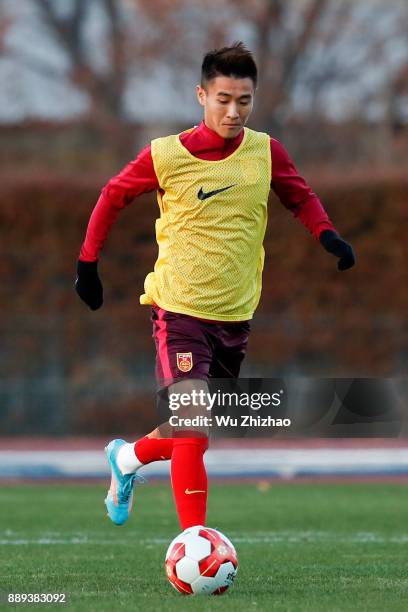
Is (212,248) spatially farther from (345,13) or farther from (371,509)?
(345,13)

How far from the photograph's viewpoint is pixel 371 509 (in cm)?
1023

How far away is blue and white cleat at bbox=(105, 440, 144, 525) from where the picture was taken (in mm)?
6297

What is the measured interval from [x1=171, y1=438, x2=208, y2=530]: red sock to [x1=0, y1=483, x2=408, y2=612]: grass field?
12.4 inches

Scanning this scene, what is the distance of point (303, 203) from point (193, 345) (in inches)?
34.5

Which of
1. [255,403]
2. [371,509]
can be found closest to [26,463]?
[371,509]

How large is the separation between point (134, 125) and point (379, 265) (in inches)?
313

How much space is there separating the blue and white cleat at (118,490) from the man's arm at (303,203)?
1.34 meters

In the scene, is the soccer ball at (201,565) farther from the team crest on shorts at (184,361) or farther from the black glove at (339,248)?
the black glove at (339,248)

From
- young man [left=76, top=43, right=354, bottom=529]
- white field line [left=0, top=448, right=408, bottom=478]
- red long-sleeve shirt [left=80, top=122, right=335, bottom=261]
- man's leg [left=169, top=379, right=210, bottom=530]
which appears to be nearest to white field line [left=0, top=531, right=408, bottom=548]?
young man [left=76, top=43, right=354, bottom=529]

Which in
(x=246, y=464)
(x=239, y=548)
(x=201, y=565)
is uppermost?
(x=201, y=565)

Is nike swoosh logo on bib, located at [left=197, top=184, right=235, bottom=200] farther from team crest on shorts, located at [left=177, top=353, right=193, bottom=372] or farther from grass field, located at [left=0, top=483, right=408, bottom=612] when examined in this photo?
grass field, located at [left=0, top=483, right=408, bottom=612]

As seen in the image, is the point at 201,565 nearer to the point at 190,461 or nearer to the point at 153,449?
the point at 190,461

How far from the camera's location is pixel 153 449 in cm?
602

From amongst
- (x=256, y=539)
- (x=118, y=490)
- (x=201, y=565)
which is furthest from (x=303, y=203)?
(x=256, y=539)
